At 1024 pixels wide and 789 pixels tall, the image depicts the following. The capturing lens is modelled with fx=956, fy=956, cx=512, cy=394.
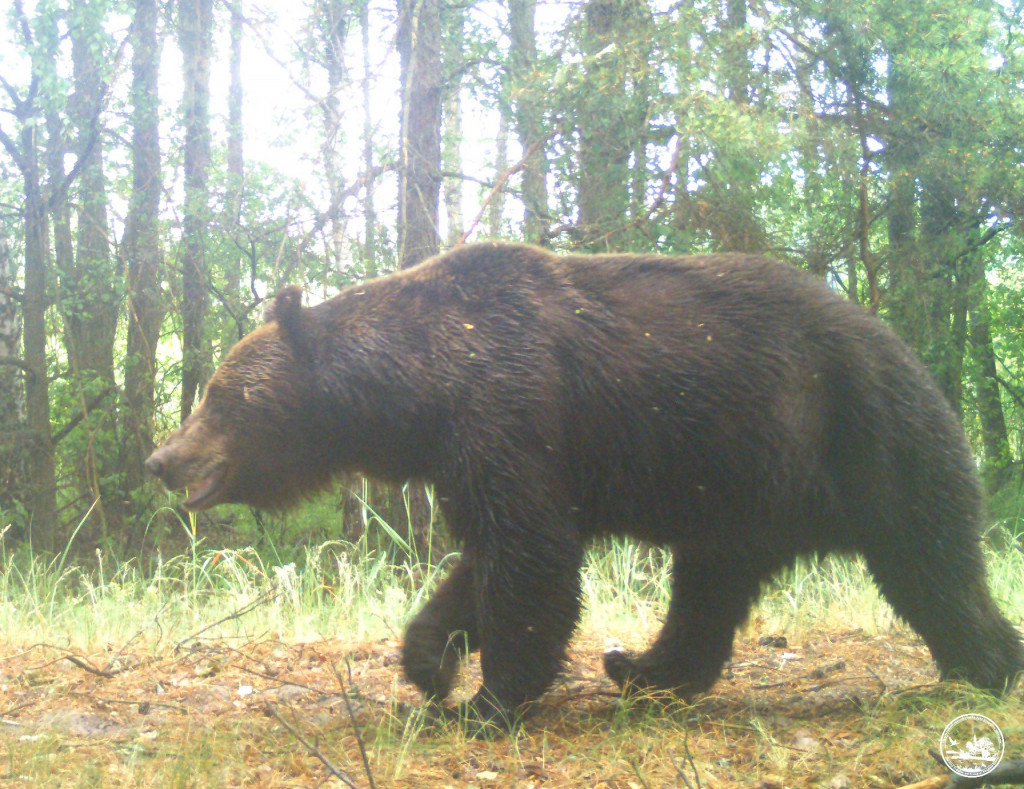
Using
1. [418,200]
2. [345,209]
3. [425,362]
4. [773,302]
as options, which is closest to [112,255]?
[345,209]

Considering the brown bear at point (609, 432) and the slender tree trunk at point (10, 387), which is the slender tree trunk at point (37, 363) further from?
the brown bear at point (609, 432)

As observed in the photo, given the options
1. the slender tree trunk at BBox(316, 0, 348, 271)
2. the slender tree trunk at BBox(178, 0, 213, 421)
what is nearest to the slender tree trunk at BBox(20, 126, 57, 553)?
the slender tree trunk at BBox(178, 0, 213, 421)

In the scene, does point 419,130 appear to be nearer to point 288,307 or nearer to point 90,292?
point 90,292

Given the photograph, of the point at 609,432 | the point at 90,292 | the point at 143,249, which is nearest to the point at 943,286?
the point at 609,432

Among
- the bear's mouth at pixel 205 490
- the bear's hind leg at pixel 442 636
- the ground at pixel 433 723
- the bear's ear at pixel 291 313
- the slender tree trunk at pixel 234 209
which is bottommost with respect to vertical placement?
the ground at pixel 433 723

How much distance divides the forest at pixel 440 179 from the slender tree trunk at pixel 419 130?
0.03 m

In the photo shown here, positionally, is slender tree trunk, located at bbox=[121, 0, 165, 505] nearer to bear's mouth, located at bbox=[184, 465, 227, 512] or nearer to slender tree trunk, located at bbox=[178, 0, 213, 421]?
slender tree trunk, located at bbox=[178, 0, 213, 421]

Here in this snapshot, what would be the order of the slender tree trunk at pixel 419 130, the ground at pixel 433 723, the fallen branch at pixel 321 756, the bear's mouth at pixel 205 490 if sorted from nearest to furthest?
the fallen branch at pixel 321 756, the ground at pixel 433 723, the bear's mouth at pixel 205 490, the slender tree trunk at pixel 419 130

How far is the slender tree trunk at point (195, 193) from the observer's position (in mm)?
9297

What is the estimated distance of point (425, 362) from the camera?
3.82 meters

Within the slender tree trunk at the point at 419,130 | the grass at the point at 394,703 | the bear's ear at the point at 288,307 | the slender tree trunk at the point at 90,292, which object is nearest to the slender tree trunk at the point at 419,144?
the slender tree trunk at the point at 419,130

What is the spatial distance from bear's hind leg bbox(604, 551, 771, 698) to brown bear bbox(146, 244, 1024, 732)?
31 cm

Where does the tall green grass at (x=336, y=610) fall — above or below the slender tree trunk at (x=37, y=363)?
below

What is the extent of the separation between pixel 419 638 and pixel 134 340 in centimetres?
738
